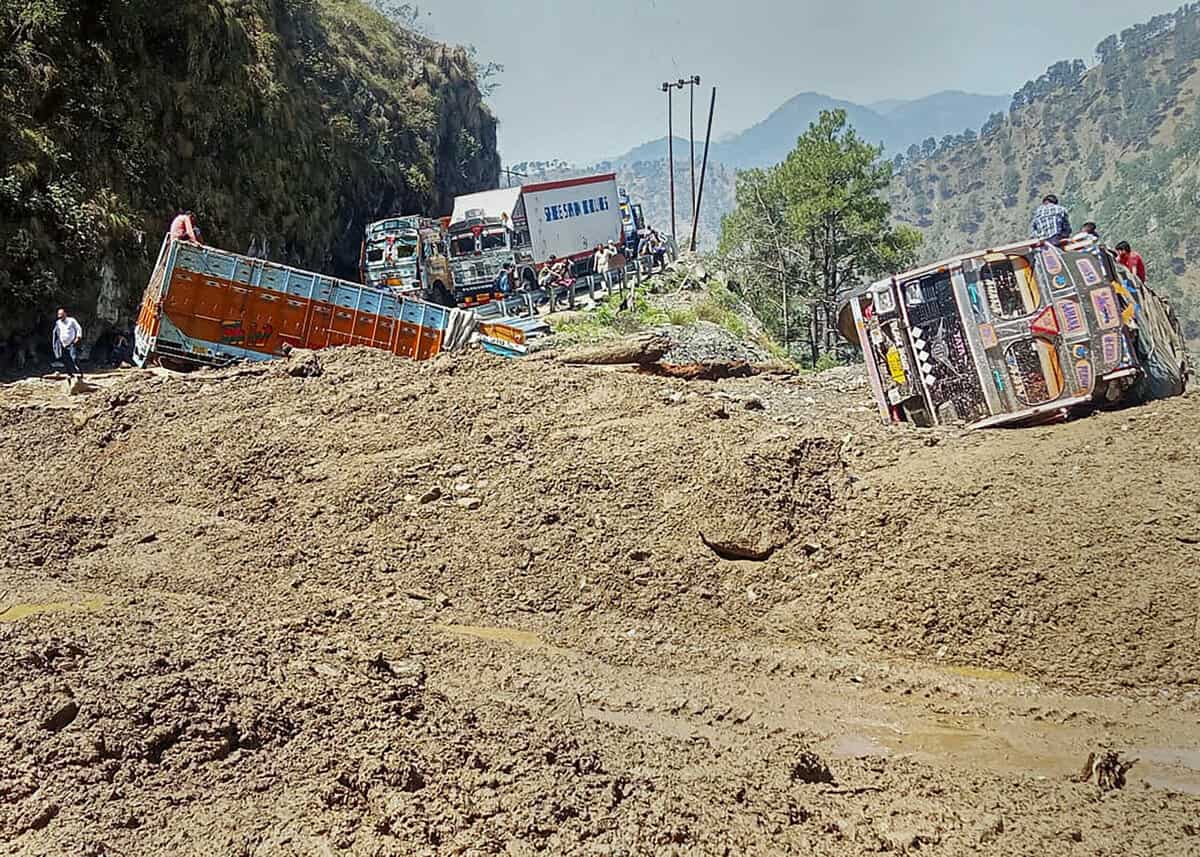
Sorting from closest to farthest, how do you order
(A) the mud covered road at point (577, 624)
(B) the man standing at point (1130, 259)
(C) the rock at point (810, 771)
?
(A) the mud covered road at point (577, 624)
(C) the rock at point (810, 771)
(B) the man standing at point (1130, 259)

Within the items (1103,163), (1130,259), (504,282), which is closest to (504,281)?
(504,282)

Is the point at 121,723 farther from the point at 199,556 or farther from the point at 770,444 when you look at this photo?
the point at 770,444

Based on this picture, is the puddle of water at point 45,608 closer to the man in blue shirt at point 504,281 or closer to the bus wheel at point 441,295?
the man in blue shirt at point 504,281

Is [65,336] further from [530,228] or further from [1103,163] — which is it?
[1103,163]

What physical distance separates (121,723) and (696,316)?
62.5 feet

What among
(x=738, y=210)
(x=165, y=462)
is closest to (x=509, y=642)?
(x=165, y=462)

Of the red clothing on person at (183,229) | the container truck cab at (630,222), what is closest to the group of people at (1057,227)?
the red clothing on person at (183,229)

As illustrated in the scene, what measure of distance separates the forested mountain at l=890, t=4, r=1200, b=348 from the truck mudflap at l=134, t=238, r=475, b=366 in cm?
10816

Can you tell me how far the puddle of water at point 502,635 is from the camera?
6068 mm

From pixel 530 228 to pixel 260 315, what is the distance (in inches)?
597

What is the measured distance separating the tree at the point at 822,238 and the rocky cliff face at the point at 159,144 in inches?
647

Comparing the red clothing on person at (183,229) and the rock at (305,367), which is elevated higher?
the red clothing on person at (183,229)

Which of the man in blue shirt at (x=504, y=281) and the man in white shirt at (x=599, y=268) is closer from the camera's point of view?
the man in blue shirt at (x=504, y=281)

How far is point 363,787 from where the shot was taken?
384cm
